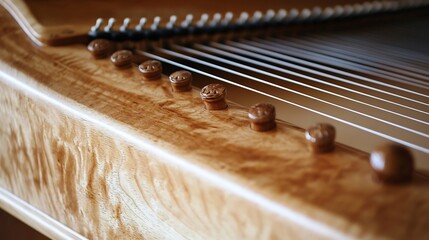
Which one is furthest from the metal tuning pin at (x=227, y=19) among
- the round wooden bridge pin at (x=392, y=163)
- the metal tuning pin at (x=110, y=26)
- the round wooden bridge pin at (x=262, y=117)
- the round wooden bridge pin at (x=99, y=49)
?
the round wooden bridge pin at (x=392, y=163)

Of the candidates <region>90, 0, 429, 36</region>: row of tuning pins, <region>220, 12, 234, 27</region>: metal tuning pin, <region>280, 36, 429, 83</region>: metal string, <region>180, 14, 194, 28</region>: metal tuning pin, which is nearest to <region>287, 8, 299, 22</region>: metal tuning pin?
<region>90, 0, 429, 36</region>: row of tuning pins

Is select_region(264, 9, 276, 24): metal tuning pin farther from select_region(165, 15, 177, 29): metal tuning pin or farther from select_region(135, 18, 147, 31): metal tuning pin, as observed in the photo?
select_region(135, 18, 147, 31): metal tuning pin

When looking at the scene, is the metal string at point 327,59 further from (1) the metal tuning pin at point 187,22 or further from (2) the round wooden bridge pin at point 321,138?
(2) the round wooden bridge pin at point 321,138

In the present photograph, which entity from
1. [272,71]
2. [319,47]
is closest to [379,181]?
[272,71]

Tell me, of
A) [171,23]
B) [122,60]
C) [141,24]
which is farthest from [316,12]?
[122,60]

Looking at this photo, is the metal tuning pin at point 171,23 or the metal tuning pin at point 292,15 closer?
the metal tuning pin at point 171,23

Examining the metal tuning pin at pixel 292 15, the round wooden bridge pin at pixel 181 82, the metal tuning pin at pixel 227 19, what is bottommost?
the metal tuning pin at pixel 292 15
